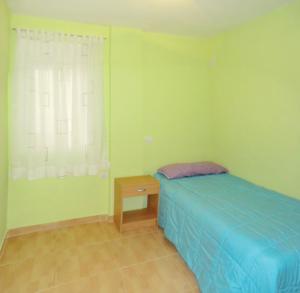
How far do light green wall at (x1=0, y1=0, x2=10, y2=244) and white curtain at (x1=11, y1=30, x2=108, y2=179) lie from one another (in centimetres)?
11

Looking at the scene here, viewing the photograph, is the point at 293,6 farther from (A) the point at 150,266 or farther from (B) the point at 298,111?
(A) the point at 150,266

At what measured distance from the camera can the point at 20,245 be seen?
100 inches

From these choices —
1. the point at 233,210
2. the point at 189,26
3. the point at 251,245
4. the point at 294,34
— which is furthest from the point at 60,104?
the point at 294,34

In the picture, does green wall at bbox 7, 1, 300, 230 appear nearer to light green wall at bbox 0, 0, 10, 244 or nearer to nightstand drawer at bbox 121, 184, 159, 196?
light green wall at bbox 0, 0, 10, 244

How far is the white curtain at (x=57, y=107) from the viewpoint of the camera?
2.56 m

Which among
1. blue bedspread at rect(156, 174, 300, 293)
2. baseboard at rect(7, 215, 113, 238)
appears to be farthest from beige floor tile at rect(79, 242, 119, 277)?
blue bedspread at rect(156, 174, 300, 293)

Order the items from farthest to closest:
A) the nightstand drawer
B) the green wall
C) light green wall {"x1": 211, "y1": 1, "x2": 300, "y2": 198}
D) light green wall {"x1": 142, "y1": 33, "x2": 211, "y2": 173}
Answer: light green wall {"x1": 142, "y1": 33, "x2": 211, "y2": 173}, the nightstand drawer, the green wall, light green wall {"x1": 211, "y1": 1, "x2": 300, "y2": 198}

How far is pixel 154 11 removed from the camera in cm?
241

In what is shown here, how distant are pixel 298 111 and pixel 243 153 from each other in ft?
2.82

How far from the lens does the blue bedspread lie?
4.76 feet

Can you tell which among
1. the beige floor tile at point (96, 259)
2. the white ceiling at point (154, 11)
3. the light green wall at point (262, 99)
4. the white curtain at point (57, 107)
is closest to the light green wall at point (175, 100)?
the light green wall at point (262, 99)

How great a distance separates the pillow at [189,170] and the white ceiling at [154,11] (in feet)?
5.79

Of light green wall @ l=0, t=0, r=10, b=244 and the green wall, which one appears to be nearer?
light green wall @ l=0, t=0, r=10, b=244

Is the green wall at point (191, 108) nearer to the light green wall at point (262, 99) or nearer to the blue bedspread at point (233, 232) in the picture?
the light green wall at point (262, 99)
